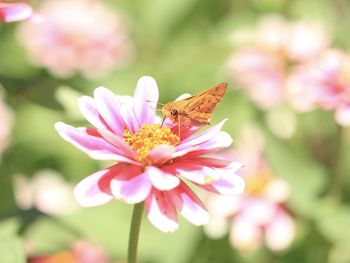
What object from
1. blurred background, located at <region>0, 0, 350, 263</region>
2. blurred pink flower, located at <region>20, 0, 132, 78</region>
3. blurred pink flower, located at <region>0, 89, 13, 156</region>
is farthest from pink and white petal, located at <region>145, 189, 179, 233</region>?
blurred pink flower, located at <region>20, 0, 132, 78</region>

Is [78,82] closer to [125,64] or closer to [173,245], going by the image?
[173,245]

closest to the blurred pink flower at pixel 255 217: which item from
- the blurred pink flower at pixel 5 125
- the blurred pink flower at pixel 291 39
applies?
the blurred pink flower at pixel 291 39

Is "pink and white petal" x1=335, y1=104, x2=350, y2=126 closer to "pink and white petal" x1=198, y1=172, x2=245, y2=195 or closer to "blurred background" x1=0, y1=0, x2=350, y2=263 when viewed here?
"blurred background" x1=0, y1=0, x2=350, y2=263

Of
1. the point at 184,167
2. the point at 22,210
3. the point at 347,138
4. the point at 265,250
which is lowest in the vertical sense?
Result: the point at 265,250

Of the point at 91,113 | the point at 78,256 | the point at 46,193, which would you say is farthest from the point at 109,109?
the point at 46,193

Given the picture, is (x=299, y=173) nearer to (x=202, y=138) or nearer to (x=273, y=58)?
(x=273, y=58)

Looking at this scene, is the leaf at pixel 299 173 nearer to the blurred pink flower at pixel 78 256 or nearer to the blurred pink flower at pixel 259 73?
the blurred pink flower at pixel 259 73

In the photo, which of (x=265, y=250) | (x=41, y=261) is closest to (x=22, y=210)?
(x=41, y=261)
